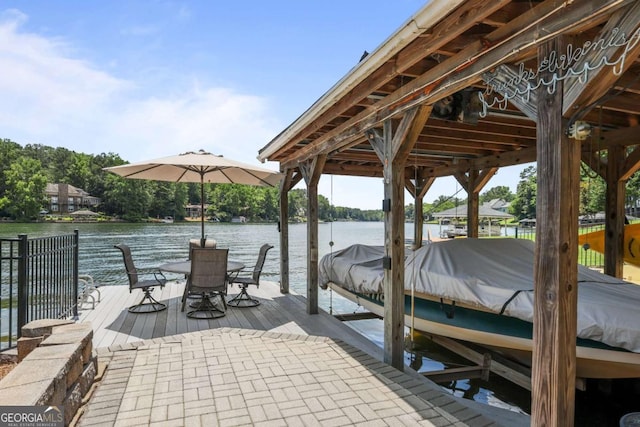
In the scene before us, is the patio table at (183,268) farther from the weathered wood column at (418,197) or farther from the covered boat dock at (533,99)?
the weathered wood column at (418,197)

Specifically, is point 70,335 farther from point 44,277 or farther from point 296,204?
point 296,204

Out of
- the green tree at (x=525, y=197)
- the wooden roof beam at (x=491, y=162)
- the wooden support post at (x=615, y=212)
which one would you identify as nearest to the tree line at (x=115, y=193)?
the green tree at (x=525, y=197)

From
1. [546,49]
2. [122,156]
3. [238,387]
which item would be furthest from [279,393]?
[122,156]

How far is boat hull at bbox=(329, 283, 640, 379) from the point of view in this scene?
2.78 metres

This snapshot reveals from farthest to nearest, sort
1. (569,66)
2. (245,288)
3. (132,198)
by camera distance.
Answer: (132,198), (245,288), (569,66)

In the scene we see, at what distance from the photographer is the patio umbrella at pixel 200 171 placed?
212 inches

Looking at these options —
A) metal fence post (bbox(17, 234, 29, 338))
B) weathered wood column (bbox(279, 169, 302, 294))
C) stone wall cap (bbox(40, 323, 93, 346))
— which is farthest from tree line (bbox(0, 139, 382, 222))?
stone wall cap (bbox(40, 323, 93, 346))

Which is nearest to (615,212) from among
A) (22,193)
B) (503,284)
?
(503,284)

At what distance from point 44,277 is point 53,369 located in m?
2.16

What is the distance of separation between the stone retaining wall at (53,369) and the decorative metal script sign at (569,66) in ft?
9.94

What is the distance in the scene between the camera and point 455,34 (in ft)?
7.04

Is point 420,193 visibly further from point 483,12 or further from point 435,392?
point 483,12

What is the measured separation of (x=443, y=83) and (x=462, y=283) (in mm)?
2128

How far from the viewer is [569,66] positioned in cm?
177
